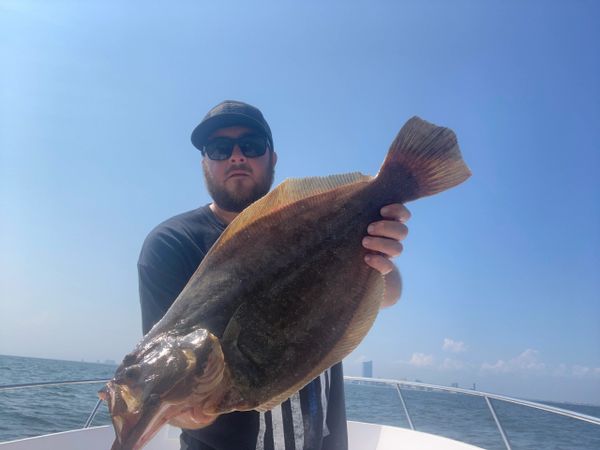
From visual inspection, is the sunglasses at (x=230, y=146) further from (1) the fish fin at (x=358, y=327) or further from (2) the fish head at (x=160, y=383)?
(2) the fish head at (x=160, y=383)

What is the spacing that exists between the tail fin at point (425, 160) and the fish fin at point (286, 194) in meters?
0.19

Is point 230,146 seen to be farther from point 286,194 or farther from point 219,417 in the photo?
point 219,417

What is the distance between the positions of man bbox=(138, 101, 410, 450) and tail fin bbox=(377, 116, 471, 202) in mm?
198

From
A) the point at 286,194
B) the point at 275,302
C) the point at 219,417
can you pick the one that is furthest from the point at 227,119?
the point at 219,417

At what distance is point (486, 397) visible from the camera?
584cm

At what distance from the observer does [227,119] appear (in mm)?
3256

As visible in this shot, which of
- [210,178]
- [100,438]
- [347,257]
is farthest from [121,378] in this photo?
[100,438]

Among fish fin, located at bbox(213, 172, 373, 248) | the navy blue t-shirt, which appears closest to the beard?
the navy blue t-shirt

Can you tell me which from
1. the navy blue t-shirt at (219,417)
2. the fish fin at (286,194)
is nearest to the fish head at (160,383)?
the fish fin at (286,194)

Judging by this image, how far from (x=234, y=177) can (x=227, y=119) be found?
0.45 meters

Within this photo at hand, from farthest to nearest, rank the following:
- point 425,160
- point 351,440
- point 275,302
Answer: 1. point 351,440
2. point 425,160
3. point 275,302

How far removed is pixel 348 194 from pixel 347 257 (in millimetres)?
348

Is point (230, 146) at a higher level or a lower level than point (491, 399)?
higher

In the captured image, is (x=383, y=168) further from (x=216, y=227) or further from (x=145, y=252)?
(x=145, y=252)
